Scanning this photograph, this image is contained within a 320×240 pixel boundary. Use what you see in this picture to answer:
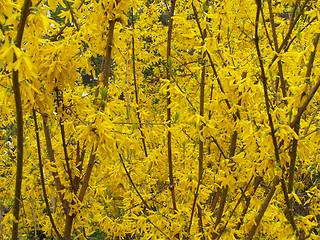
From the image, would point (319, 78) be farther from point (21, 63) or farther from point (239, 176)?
point (21, 63)

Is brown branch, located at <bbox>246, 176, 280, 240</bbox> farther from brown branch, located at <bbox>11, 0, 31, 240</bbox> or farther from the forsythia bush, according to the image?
brown branch, located at <bbox>11, 0, 31, 240</bbox>

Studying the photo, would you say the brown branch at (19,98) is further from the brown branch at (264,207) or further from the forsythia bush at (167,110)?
the brown branch at (264,207)

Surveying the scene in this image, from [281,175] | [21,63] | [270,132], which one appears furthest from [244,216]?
[21,63]

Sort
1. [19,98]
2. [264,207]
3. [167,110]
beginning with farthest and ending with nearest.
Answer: [167,110] < [264,207] < [19,98]

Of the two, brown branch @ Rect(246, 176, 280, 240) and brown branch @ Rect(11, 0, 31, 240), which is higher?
brown branch @ Rect(11, 0, 31, 240)

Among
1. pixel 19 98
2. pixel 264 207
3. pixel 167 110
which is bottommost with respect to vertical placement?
pixel 264 207

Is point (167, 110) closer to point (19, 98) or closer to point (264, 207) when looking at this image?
point (264, 207)

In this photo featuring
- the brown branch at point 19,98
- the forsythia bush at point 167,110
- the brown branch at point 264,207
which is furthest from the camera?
the brown branch at point 264,207

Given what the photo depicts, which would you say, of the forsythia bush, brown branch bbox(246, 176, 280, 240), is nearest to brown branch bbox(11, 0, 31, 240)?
the forsythia bush

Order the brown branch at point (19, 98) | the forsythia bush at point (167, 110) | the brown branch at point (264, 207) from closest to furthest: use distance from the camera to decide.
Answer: the brown branch at point (19, 98) → the forsythia bush at point (167, 110) → the brown branch at point (264, 207)

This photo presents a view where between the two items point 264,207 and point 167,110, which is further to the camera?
point 167,110

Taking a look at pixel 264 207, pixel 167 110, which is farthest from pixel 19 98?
pixel 264 207

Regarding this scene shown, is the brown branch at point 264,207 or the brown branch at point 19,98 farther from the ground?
the brown branch at point 19,98

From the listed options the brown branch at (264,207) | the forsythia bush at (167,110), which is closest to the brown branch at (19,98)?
the forsythia bush at (167,110)
